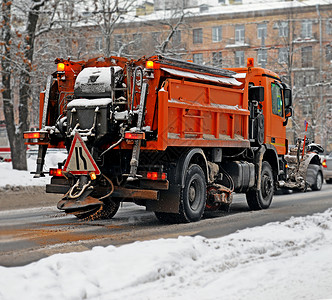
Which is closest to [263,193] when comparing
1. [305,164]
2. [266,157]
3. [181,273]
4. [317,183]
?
[266,157]

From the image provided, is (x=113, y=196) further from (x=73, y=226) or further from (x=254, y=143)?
(x=254, y=143)

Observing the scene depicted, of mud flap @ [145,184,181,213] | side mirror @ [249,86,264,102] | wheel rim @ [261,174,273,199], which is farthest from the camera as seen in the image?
wheel rim @ [261,174,273,199]

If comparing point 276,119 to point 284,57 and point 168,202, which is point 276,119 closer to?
point 168,202

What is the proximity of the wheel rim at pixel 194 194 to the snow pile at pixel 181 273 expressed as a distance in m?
2.71

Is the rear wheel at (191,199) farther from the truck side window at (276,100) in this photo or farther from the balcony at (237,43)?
the balcony at (237,43)

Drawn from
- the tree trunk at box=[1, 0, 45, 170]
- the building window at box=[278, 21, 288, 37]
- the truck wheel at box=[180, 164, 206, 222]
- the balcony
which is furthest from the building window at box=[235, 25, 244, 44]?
the truck wheel at box=[180, 164, 206, 222]

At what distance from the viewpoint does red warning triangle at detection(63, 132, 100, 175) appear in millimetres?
10305

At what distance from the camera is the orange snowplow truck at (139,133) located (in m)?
10.4

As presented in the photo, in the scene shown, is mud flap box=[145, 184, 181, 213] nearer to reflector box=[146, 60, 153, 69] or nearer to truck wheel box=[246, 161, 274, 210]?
reflector box=[146, 60, 153, 69]

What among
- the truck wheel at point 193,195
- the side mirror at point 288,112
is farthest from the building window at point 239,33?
the truck wheel at point 193,195

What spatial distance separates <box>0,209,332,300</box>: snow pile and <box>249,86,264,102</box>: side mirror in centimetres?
552

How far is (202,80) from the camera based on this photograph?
37.6 ft

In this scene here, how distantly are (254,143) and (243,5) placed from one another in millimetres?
57650

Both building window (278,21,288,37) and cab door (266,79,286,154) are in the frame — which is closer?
cab door (266,79,286,154)
